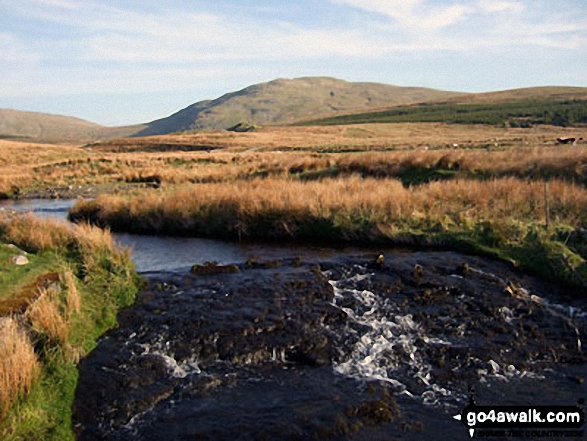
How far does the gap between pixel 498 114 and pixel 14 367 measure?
139 metres

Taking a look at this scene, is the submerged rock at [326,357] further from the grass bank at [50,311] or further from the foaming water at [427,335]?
the grass bank at [50,311]

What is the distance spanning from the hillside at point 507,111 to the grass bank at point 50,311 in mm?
113898

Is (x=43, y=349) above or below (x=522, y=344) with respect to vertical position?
above

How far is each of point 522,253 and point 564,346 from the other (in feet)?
17.1

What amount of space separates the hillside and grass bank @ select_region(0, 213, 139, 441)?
114 meters

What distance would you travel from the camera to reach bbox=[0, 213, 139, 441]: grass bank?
7031 mm

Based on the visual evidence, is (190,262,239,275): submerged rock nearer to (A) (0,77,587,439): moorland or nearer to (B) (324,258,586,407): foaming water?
(A) (0,77,587,439): moorland

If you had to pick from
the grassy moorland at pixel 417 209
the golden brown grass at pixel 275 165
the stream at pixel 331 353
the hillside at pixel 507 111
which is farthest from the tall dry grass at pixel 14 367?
the hillside at pixel 507 111

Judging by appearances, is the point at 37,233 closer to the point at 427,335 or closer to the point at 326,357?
the point at 326,357

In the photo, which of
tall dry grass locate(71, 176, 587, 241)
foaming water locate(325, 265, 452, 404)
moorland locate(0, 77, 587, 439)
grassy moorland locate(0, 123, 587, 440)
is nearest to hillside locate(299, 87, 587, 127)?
grassy moorland locate(0, 123, 587, 440)

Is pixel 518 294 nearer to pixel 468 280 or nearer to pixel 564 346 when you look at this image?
pixel 468 280

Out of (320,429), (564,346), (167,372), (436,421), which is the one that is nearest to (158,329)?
(167,372)

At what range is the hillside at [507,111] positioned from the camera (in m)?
118

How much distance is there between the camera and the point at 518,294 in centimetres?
1186
